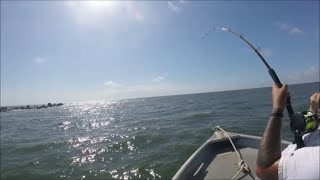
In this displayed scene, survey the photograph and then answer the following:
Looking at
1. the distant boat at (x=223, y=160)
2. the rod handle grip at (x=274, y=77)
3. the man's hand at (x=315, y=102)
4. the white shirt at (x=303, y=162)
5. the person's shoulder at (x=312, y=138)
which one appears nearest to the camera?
the white shirt at (x=303, y=162)

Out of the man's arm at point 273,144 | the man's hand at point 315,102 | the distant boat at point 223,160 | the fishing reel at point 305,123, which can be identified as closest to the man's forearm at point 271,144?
the man's arm at point 273,144

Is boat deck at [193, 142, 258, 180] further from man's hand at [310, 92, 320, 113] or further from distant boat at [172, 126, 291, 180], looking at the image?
man's hand at [310, 92, 320, 113]

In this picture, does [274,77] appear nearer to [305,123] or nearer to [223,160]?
[305,123]

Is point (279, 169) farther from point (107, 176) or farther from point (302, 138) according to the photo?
point (107, 176)

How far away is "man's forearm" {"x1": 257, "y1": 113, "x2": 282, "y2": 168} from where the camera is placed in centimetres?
267

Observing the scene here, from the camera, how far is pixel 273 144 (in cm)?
266

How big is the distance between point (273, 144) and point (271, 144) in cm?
2

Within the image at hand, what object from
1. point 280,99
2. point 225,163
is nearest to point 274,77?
point 280,99

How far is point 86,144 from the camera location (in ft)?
67.1

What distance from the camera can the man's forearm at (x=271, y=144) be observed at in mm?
2666

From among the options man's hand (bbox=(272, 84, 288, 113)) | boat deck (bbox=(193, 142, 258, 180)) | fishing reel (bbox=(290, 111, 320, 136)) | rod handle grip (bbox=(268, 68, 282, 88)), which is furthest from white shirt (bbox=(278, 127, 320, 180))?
boat deck (bbox=(193, 142, 258, 180))

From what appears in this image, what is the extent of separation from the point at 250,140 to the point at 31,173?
34.4 feet

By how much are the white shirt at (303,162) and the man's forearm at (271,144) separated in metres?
0.08

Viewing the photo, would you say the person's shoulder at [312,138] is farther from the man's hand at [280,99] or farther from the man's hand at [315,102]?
the man's hand at [280,99]
